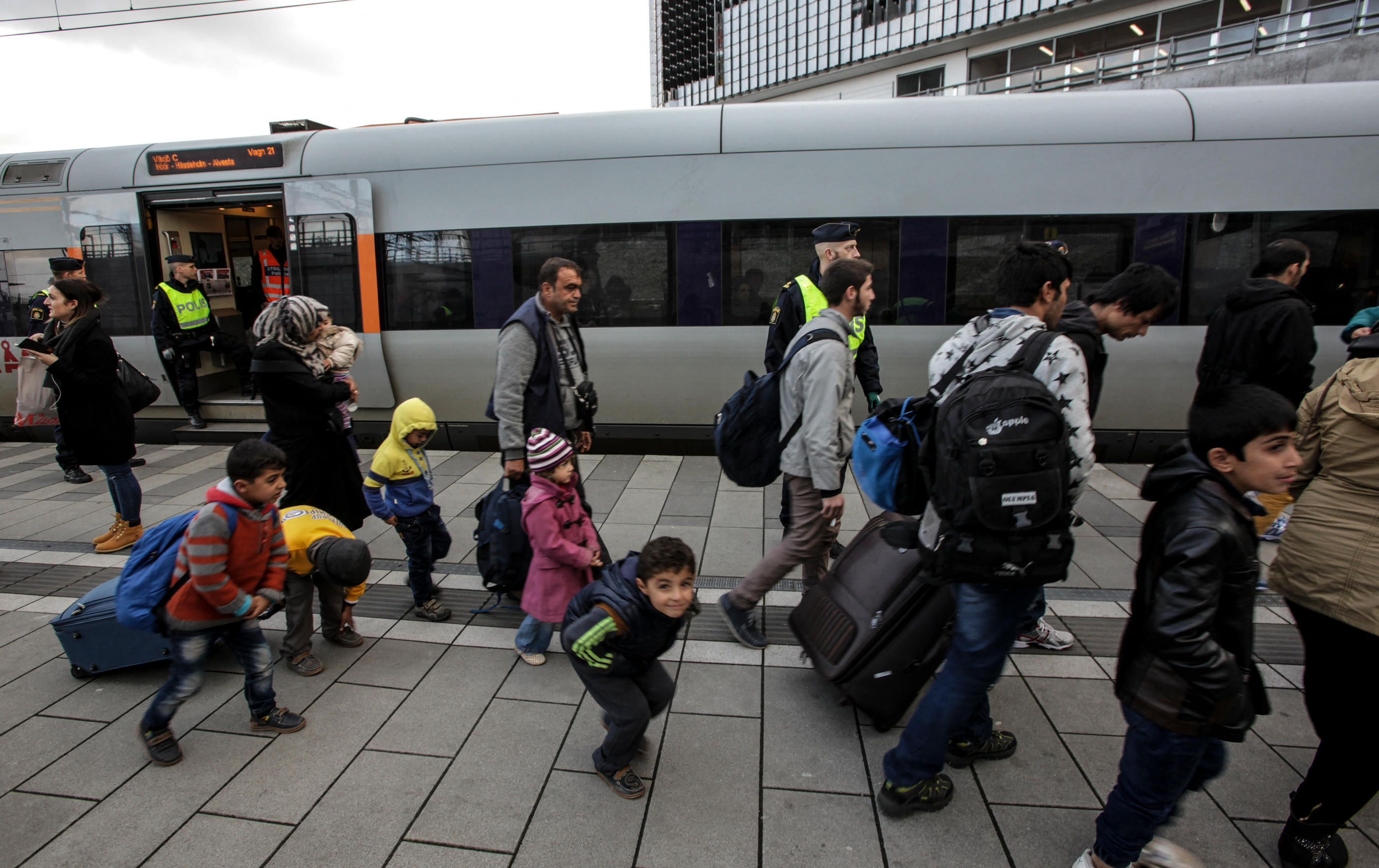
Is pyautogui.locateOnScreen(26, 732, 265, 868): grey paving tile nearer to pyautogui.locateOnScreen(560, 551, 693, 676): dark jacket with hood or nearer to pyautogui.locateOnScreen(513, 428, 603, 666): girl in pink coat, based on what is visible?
pyautogui.locateOnScreen(513, 428, 603, 666): girl in pink coat

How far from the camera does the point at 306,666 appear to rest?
3.30 m

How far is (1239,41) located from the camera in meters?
14.2

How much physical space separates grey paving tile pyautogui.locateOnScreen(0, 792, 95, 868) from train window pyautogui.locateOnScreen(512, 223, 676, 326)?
485 cm

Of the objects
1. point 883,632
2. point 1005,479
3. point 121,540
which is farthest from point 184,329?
point 1005,479

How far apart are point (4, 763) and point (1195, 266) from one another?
7811mm

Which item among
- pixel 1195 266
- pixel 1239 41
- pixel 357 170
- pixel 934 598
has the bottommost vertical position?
pixel 934 598

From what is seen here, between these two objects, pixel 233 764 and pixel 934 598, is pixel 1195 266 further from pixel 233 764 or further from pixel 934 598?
pixel 233 764

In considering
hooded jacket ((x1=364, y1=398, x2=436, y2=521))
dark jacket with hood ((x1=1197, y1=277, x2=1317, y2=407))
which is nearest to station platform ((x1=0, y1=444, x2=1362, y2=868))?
hooded jacket ((x1=364, y1=398, x2=436, y2=521))

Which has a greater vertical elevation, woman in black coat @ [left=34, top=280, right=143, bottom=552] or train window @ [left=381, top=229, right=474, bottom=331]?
train window @ [left=381, top=229, right=474, bottom=331]

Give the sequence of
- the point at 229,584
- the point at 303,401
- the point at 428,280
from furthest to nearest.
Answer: the point at 428,280, the point at 303,401, the point at 229,584

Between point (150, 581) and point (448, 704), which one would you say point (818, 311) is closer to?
point (448, 704)

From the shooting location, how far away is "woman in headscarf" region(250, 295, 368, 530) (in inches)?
139

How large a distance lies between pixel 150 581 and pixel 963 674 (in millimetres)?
2832

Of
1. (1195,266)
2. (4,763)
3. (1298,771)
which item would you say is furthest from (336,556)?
(1195,266)
